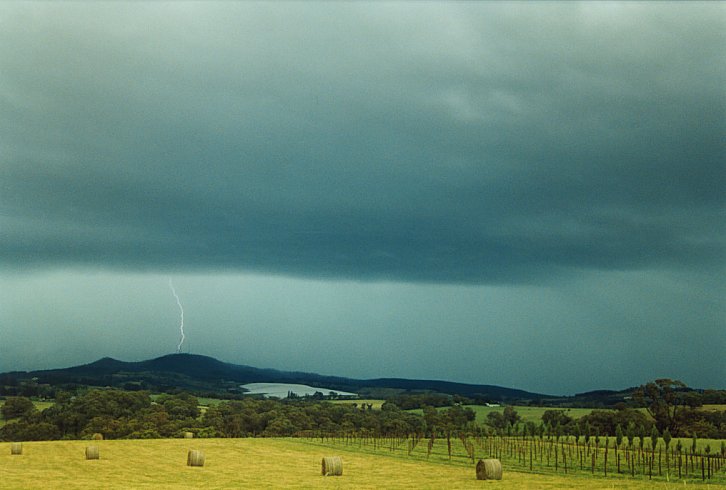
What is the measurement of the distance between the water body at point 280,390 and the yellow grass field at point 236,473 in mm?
104466

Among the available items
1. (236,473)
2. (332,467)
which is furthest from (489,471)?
(236,473)

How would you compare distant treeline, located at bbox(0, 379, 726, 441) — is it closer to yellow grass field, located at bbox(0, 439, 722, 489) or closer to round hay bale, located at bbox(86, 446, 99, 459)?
yellow grass field, located at bbox(0, 439, 722, 489)

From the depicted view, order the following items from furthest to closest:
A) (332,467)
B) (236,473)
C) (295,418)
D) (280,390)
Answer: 1. (280,390)
2. (295,418)
3. (236,473)
4. (332,467)

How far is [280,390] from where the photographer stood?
173m

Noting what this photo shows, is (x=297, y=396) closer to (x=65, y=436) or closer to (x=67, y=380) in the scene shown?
(x=67, y=380)

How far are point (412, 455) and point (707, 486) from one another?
2662 centimetres

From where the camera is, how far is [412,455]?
57.7 meters

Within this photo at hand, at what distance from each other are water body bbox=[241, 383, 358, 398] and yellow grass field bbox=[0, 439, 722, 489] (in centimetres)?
10447

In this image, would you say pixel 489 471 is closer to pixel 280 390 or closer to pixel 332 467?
pixel 332 467

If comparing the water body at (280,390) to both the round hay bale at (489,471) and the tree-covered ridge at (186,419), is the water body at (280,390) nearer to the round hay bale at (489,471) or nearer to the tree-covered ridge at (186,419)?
the tree-covered ridge at (186,419)

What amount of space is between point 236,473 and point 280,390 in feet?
443

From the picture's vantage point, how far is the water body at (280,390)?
164125mm

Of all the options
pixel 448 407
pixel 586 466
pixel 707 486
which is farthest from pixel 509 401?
pixel 707 486

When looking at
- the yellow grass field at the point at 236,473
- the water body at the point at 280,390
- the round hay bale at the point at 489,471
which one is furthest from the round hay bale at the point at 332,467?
the water body at the point at 280,390
